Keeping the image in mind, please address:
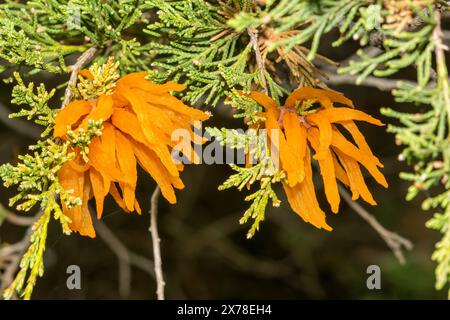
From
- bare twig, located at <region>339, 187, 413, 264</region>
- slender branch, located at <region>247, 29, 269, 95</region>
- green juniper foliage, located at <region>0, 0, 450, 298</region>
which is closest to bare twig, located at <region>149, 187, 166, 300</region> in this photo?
green juniper foliage, located at <region>0, 0, 450, 298</region>

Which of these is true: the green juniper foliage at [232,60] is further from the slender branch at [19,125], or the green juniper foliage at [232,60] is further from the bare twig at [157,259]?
the slender branch at [19,125]

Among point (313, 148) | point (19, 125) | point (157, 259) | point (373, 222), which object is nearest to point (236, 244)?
point (19, 125)

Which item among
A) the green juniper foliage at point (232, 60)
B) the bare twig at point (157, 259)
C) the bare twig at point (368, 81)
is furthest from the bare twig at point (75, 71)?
the bare twig at point (368, 81)

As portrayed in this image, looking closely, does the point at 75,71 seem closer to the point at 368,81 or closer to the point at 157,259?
the point at 157,259

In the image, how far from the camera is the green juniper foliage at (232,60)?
3.95 feet

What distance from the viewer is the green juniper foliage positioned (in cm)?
121

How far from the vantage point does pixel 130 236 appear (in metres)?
4.12

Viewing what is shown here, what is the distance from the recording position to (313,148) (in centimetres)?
140

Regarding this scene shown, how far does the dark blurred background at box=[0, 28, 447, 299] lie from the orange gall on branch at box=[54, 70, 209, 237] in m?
2.44

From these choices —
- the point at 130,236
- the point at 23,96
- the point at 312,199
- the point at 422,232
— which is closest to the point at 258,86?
the point at 312,199

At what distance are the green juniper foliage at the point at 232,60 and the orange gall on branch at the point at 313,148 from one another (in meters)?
0.05

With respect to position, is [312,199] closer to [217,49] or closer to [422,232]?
[217,49]

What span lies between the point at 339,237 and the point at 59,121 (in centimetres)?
339

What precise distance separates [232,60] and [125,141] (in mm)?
→ 424
